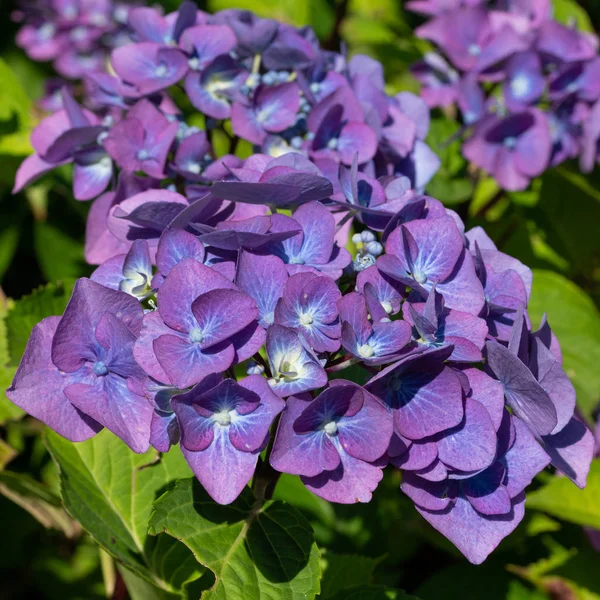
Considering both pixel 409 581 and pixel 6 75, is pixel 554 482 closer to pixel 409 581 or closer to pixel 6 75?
pixel 409 581

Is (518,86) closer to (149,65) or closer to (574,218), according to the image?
(574,218)

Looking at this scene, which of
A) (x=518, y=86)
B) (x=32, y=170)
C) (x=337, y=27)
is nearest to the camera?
(x=32, y=170)

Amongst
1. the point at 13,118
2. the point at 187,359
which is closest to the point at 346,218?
the point at 187,359

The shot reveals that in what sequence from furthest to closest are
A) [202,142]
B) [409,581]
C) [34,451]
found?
→ [34,451]
[409,581]
[202,142]

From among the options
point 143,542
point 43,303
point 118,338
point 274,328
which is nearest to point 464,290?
point 274,328

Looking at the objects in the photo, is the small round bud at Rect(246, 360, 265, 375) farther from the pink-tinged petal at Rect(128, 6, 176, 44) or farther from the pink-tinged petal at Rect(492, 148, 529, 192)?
the pink-tinged petal at Rect(492, 148, 529, 192)

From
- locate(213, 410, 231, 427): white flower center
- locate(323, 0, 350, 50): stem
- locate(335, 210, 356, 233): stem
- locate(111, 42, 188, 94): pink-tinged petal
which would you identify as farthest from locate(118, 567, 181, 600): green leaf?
locate(323, 0, 350, 50): stem
